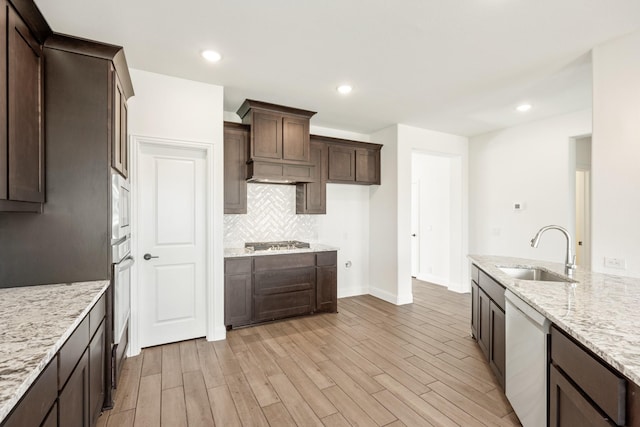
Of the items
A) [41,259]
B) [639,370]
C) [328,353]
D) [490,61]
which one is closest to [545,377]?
[639,370]

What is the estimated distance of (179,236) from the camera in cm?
327

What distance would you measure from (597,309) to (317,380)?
1.97 meters

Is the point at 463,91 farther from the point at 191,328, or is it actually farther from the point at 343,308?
the point at 191,328

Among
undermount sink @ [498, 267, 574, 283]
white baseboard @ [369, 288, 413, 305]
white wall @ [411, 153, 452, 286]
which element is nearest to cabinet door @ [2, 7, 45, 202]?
undermount sink @ [498, 267, 574, 283]

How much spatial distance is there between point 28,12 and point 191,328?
9.54 feet

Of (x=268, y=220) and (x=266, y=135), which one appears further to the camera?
(x=268, y=220)

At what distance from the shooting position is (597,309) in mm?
1525

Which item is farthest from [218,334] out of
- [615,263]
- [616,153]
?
[616,153]

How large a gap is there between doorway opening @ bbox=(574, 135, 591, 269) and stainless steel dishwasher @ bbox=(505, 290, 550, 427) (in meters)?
3.63

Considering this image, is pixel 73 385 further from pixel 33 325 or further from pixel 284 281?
pixel 284 281

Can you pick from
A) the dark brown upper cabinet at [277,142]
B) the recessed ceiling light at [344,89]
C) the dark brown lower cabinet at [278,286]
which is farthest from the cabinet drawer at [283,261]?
the recessed ceiling light at [344,89]

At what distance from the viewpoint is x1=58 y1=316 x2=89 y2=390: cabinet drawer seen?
1262 mm

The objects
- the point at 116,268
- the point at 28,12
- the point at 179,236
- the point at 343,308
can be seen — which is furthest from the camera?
the point at 343,308

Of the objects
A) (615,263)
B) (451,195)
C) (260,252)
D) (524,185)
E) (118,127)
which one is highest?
(118,127)
